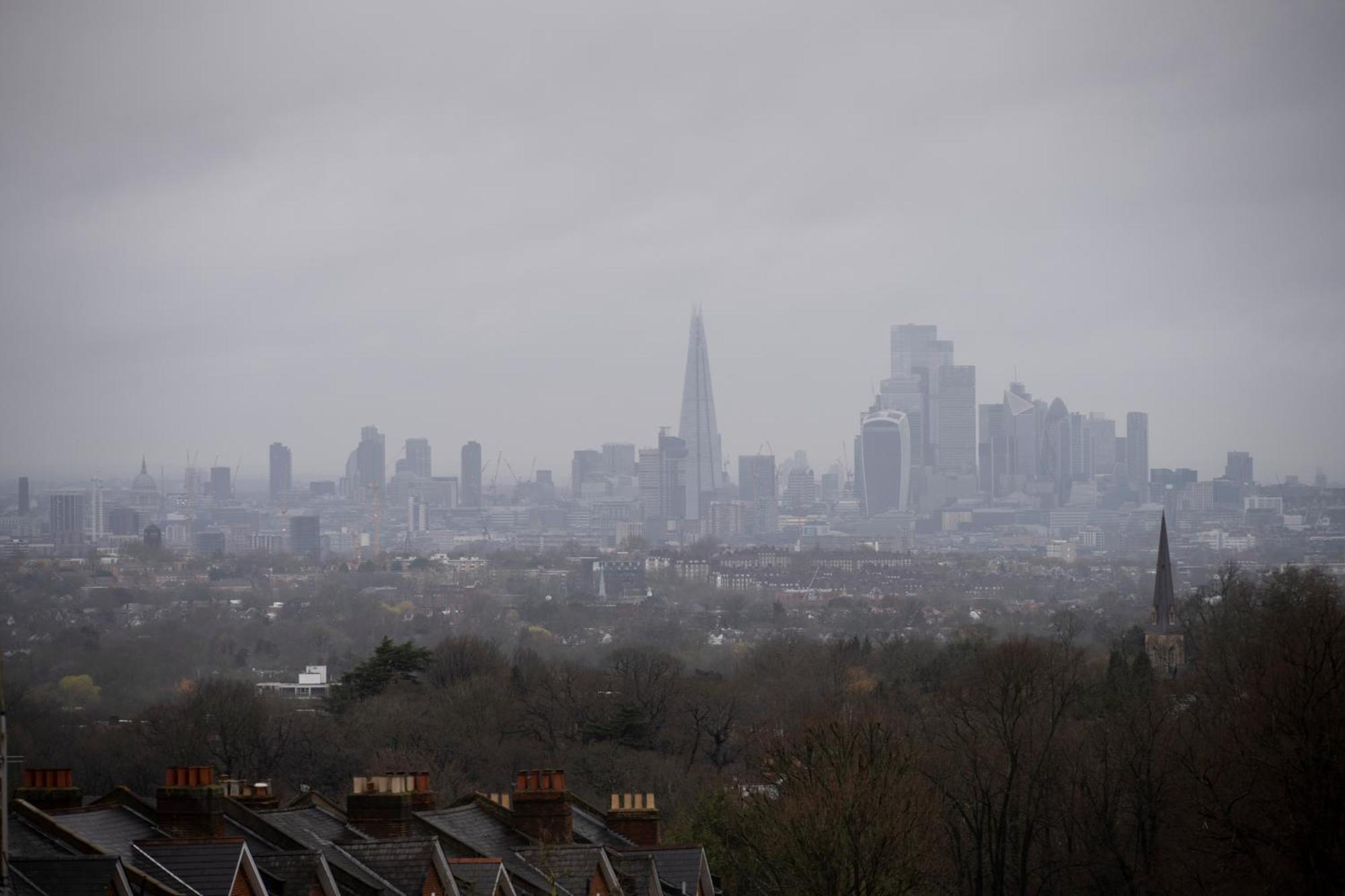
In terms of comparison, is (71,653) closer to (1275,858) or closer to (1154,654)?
(1154,654)

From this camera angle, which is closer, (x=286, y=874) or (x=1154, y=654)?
(x=286, y=874)

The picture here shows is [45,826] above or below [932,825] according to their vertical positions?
above

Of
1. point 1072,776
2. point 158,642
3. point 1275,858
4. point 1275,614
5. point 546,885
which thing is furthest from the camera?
point 158,642

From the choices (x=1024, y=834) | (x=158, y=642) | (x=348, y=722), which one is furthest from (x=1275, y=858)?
(x=158, y=642)

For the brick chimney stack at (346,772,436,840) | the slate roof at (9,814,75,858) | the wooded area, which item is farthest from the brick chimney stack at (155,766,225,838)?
the wooded area

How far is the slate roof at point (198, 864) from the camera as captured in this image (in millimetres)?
21719

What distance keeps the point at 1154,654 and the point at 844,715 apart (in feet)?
291

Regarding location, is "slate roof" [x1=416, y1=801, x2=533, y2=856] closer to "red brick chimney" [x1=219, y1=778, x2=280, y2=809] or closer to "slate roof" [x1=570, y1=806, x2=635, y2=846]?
"slate roof" [x1=570, y1=806, x2=635, y2=846]

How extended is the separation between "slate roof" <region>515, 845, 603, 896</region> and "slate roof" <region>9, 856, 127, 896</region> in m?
6.72

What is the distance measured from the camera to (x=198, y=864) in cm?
2208

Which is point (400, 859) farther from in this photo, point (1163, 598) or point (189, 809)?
point (1163, 598)

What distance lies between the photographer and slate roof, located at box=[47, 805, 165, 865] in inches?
905

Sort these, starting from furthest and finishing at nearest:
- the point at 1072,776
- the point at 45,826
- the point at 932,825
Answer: the point at 1072,776 < the point at 932,825 < the point at 45,826

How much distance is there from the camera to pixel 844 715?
5697 cm
